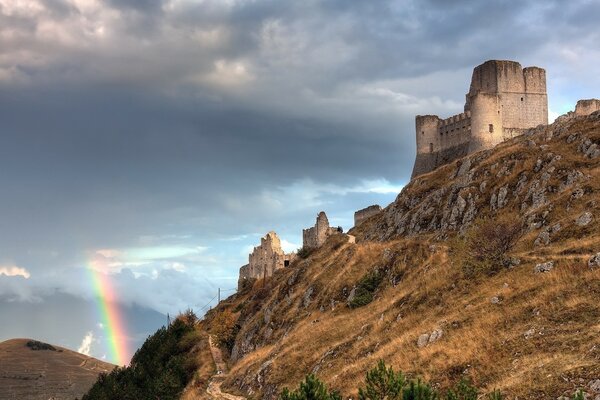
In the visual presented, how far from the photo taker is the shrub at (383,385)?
2084cm

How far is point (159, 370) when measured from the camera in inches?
3059

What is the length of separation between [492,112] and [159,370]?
5879 centimetres

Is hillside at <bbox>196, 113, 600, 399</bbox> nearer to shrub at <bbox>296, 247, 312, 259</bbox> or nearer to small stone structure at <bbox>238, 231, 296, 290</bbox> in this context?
shrub at <bbox>296, 247, 312, 259</bbox>

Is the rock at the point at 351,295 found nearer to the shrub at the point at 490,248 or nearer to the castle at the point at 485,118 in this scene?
the shrub at the point at 490,248

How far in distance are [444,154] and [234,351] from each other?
45139mm

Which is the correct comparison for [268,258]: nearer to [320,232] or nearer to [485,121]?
[320,232]

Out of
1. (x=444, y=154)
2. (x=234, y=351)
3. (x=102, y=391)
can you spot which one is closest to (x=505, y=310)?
(x=234, y=351)

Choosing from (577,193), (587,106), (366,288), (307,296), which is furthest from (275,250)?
(577,193)

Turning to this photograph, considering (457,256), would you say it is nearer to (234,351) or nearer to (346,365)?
(346,365)

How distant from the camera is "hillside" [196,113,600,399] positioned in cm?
2452

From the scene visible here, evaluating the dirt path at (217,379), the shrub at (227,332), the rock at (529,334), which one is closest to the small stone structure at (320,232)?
the shrub at (227,332)

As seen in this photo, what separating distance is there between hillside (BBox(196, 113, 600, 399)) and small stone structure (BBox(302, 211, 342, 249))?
73.8 feet

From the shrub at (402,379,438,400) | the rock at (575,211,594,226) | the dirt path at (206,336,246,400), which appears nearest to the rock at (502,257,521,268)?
the rock at (575,211,594,226)

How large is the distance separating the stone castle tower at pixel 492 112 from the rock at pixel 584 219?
47239 mm
